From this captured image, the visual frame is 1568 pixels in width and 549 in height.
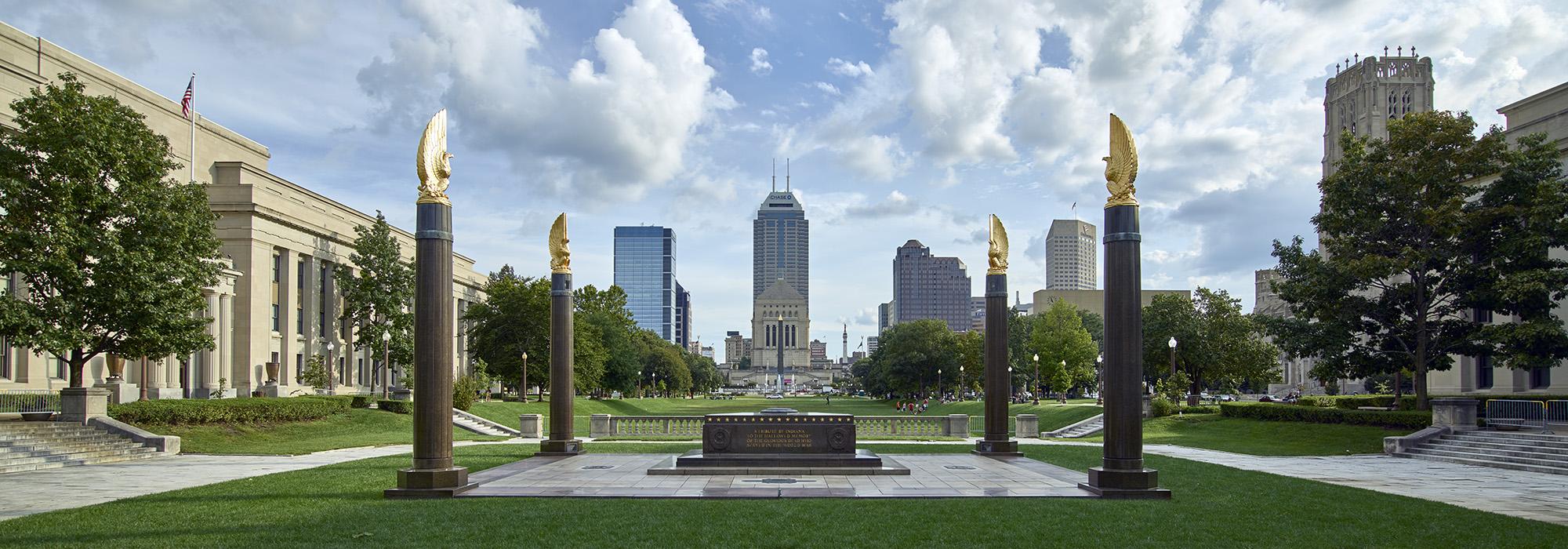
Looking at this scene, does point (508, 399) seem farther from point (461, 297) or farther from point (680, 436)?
point (680, 436)

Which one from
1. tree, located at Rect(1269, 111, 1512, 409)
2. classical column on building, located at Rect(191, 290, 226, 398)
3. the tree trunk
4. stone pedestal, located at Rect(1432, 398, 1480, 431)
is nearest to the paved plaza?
stone pedestal, located at Rect(1432, 398, 1480, 431)

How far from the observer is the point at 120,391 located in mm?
41406

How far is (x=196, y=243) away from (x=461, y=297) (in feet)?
195

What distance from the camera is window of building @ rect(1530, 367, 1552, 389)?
44.7m

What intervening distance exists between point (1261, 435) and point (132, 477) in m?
39.1

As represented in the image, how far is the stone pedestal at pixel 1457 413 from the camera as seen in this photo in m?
32.8

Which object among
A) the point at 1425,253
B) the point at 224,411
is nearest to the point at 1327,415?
the point at 1425,253

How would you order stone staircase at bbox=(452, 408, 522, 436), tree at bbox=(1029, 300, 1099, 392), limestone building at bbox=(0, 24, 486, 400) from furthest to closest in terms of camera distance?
tree at bbox=(1029, 300, 1099, 392), stone staircase at bbox=(452, 408, 522, 436), limestone building at bbox=(0, 24, 486, 400)

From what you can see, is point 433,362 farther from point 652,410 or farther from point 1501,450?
point 652,410

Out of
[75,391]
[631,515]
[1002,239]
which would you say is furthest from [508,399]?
[631,515]

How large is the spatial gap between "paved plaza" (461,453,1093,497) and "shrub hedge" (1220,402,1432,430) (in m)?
17.7

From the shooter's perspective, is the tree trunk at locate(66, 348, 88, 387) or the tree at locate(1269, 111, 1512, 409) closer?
the tree trunk at locate(66, 348, 88, 387)

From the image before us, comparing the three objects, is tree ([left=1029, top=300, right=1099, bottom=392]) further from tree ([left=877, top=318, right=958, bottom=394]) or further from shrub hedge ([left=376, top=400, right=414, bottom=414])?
shrub hedge ([left=376, top=400, right=414, bottom=414])

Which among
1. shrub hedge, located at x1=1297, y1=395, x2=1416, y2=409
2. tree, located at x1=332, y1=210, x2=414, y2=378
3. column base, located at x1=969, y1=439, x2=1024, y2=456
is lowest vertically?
shrub hedge, located at x1=1297, y1=395, x2=1416, y2=409
